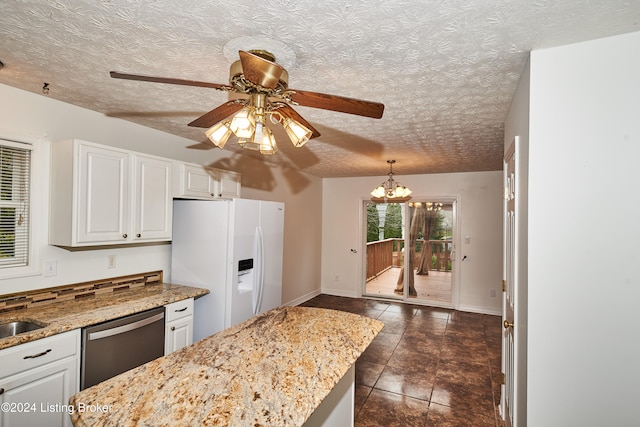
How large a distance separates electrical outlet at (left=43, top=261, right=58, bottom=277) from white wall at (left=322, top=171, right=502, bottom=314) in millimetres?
4608

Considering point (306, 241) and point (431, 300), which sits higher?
point (306, 241)

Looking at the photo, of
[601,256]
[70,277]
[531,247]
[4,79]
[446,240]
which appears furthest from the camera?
[446,240]

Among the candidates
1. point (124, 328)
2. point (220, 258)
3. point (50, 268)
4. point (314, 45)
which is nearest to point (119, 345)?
point (124, 328)

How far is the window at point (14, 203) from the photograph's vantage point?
2.18 metres

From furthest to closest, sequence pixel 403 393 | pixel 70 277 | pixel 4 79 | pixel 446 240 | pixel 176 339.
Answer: pixel 446 240 → pixel 403 393 → pixel 176 339 → pixel 70 277 → pixel 4 79

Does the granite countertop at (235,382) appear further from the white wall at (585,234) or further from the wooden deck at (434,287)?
the wooden deck at (434,287)

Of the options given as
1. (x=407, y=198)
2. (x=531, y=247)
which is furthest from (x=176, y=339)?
(x=407, y=198)

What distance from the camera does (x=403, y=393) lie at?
2.90 m

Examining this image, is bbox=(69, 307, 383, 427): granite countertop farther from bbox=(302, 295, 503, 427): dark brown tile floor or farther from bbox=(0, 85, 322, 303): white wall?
bbox=(0, 85, 322, 303): white wall

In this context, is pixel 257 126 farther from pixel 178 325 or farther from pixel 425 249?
pixel 425 249

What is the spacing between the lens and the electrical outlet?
238 centimetres

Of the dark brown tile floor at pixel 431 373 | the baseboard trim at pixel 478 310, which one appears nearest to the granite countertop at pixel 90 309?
the dark brown tile floor at pixel 431 373

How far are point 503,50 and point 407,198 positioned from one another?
173 inches

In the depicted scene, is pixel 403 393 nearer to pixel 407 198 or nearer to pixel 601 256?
pixel 601 256
